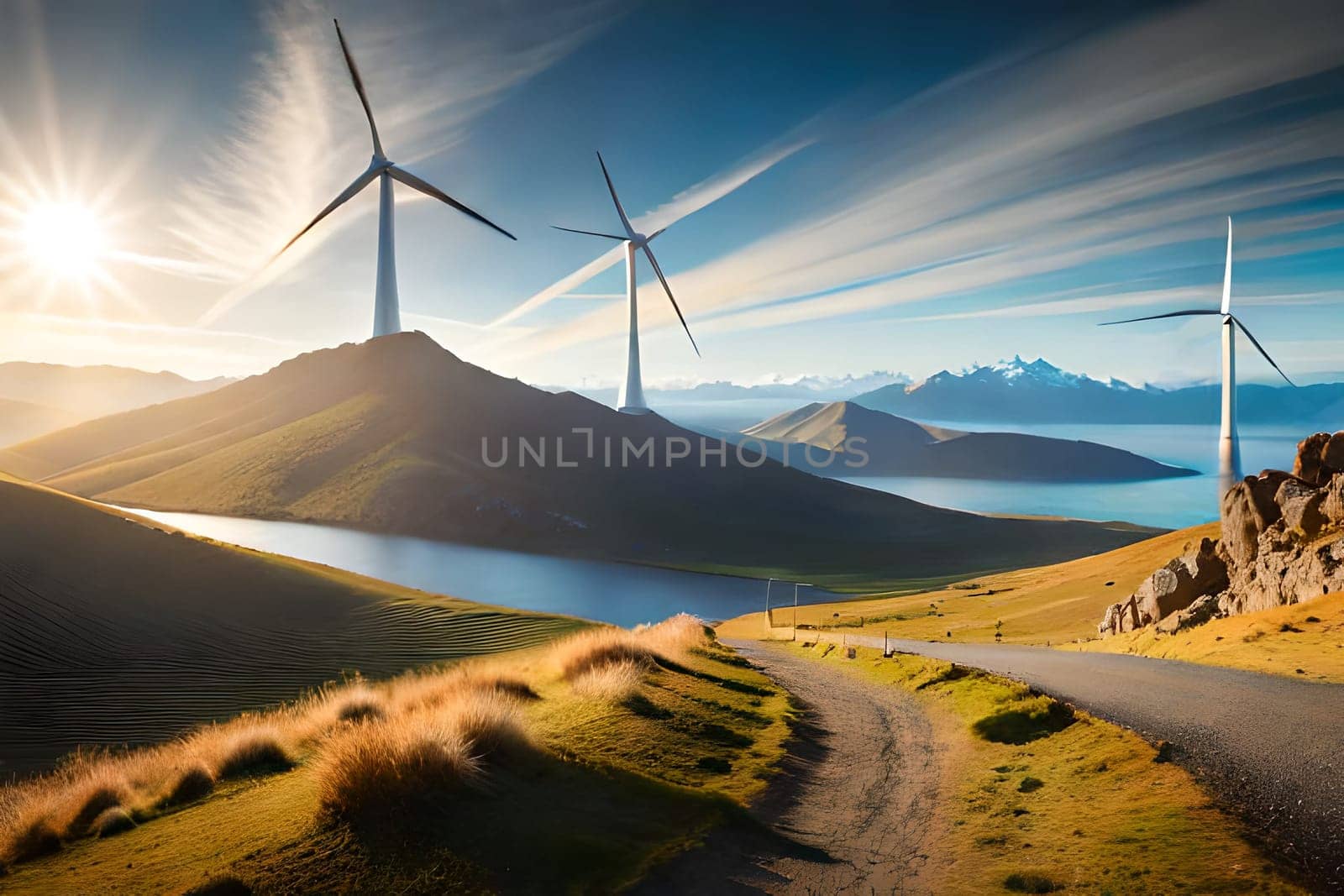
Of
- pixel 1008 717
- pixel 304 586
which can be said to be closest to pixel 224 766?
pixel 1008 717

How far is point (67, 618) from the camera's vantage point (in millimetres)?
19594

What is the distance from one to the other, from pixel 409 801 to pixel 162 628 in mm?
20157

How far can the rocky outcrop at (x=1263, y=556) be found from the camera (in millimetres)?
18906

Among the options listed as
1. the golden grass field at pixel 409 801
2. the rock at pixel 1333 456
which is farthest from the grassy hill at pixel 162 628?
the rock at pixel 1333 456

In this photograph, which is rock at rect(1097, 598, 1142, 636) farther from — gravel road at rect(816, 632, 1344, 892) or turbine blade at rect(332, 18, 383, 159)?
turbine blade at rect(332, 18, 383, 159)

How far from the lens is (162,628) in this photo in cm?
2116

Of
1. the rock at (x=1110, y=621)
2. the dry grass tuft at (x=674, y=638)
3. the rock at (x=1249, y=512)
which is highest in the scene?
the rock at (x=1249, y=512)

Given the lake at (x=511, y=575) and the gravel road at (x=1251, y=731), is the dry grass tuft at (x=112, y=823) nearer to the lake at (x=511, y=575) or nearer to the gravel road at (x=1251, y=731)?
the gravel road at (x=1251, y=731)

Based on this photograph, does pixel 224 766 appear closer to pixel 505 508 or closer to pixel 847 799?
pixel 847 799

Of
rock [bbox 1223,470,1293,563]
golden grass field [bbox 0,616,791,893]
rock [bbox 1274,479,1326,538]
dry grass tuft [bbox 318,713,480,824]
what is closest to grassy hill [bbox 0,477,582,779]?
golden grass field [bbox 0,616,791,893]

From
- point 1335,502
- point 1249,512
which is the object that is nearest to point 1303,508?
point 1335,502

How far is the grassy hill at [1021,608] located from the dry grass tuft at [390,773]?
28.5 meters

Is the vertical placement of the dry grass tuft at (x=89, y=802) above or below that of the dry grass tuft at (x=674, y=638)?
above

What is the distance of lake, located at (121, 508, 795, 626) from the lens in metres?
74.8
